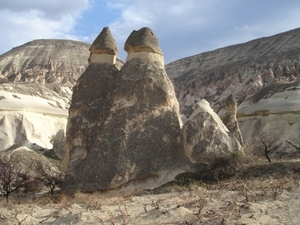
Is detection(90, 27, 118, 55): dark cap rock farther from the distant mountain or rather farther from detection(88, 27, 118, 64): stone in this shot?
the distant mountain

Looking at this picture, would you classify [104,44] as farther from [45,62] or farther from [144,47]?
[45,62]

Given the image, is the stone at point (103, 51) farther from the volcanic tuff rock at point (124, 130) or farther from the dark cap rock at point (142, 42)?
the dark cap rock at point (142, 42)

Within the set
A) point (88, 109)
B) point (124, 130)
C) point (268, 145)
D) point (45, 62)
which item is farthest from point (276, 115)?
point (45, 62)

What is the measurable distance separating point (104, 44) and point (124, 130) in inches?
165

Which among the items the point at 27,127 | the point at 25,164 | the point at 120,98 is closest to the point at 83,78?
the point at 120,98

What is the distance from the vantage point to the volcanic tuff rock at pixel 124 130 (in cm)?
1305

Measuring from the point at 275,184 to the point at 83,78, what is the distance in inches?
321

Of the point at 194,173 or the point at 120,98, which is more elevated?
the point at 120,98

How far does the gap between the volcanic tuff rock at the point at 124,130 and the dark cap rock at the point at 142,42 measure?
0.46 metres

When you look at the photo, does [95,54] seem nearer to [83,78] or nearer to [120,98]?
[83,78]

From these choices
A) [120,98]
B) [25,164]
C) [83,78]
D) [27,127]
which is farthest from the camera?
[27,127]

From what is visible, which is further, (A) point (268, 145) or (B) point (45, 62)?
(B) point (45, 62)

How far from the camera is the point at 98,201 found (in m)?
10.4

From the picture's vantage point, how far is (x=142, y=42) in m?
15.0
